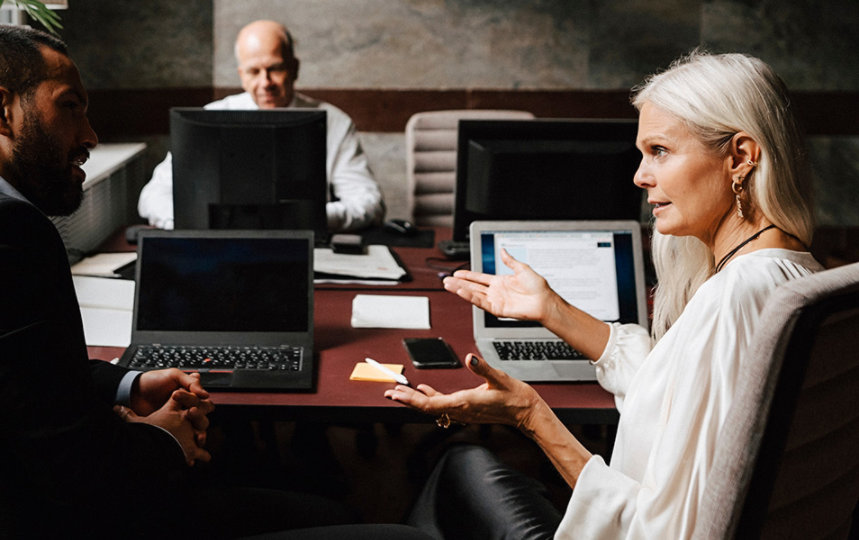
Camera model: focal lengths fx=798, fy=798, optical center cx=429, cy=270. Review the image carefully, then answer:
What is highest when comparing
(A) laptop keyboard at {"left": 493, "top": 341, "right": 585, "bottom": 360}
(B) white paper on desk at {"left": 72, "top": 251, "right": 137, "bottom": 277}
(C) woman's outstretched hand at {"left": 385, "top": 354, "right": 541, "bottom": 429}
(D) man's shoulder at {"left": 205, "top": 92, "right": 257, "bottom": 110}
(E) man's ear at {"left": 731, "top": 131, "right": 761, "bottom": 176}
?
(E) man's ear at {"left": 731, "top": 131, "right": 761, "bottom": 176}

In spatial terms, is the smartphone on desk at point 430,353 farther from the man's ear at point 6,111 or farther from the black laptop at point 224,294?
the man's ear at point 6,111

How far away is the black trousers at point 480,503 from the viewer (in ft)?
4.58

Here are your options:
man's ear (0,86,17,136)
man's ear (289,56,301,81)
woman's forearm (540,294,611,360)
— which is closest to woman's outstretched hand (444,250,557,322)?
woman's forearm (540,294,611,360)

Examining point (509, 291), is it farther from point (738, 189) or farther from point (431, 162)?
point (431, 162)

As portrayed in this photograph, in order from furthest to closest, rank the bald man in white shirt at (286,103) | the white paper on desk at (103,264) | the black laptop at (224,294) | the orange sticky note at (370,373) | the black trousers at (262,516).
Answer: the bald man in white shirt at (286,103)
the white paper on desk at (103,264)
the black laptop at (224,294)
the orange sticky note at (370,373)
the black trousers at (262,516)

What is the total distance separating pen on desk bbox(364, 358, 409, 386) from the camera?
1661 mm

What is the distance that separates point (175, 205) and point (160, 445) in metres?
1.19

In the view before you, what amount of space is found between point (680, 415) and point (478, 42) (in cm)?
372

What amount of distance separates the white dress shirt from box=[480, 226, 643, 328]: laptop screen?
1.13 meters

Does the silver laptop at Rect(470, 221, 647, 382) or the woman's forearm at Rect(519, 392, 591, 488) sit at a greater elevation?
the silver laptop at Rect(470, 221, 647, 382)

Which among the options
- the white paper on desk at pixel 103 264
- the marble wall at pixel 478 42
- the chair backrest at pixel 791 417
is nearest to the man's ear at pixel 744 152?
the chair backrest at pixel 791 417

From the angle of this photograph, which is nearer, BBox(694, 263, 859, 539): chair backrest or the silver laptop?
BBox(694, 263, 859, 539): chair backrest

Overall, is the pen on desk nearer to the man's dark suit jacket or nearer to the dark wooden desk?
the dark wooden desk

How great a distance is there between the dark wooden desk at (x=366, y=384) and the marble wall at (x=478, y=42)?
2.59 metres
